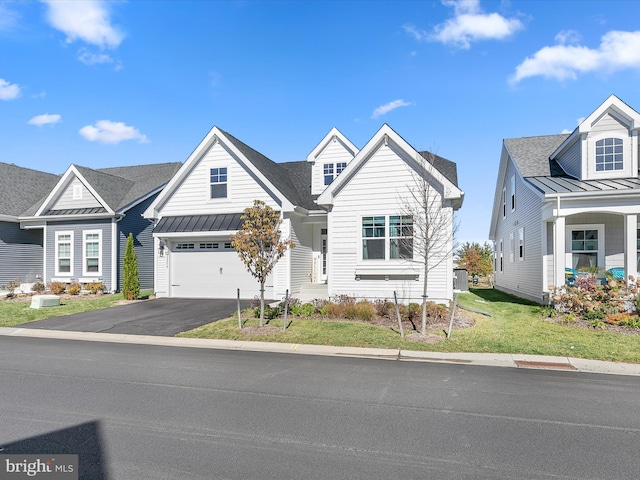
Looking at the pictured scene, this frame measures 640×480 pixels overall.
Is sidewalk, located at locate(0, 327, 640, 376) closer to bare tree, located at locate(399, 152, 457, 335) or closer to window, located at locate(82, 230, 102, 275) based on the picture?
bare tree, located at locate(399, 152, 457, 335)

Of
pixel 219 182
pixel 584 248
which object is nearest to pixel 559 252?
pixel 584 248

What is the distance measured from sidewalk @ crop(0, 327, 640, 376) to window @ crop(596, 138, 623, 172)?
34.3 ft

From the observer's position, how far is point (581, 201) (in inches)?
557

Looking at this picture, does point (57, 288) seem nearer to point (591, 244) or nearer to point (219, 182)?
point (219, 182)

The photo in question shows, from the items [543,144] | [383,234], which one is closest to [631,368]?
[383,234]

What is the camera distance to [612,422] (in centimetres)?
553

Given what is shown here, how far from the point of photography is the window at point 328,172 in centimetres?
2147

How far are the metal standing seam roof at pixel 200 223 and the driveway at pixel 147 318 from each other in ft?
10.6

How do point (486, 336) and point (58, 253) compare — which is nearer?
point (486, 336)

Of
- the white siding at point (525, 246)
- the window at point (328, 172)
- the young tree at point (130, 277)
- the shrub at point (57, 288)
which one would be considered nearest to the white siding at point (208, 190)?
the young tree at point (130, 277)

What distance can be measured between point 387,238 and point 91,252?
16.4 meters

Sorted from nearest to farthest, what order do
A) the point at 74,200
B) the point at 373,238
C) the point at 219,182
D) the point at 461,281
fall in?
the point at 373,238, the point at 219,182, the point at 74,200, the point at 461,281

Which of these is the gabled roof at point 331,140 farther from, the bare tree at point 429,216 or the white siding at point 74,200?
the white siding at point 74,200

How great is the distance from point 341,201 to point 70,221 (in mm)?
15946
